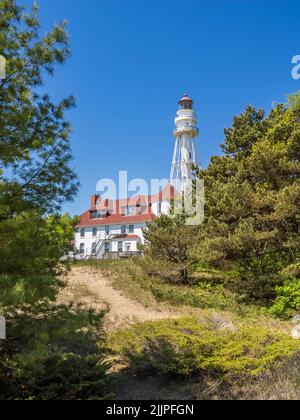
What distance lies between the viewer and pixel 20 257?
4668 mm

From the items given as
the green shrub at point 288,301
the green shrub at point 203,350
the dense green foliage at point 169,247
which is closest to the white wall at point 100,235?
the dense green foliage at point 169,247

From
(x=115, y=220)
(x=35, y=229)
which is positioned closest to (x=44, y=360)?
(x=35, y=229)

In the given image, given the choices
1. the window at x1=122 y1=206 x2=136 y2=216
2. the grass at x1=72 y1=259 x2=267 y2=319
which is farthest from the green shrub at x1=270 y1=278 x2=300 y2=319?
the window at x1=122 y1=206 x2=136 y2=216

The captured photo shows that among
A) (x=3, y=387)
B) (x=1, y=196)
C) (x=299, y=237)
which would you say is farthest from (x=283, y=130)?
(x=3, y=387)

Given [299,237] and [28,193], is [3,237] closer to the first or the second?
[28,193]

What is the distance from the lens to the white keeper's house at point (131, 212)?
3750 cm

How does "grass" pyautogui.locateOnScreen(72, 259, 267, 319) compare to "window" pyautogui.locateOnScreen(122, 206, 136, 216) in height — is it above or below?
below

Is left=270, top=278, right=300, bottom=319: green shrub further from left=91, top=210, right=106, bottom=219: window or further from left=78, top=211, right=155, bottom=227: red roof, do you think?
left=91, top=210, right=106, bottom=219: window

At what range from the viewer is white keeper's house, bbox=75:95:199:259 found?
37500 millimetres

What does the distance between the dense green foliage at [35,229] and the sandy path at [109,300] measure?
6479 millimetres

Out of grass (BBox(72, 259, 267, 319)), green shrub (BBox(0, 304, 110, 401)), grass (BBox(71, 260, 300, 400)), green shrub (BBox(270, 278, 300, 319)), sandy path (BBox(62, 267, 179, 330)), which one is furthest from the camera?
grass (BBox(72, 259, 267, 319))

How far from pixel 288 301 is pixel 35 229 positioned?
1205 cm

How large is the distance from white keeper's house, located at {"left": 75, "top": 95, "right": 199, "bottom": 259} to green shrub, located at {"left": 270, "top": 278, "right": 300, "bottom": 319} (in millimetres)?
22371

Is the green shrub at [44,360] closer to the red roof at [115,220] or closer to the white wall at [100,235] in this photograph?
the red roof at [115,220]
